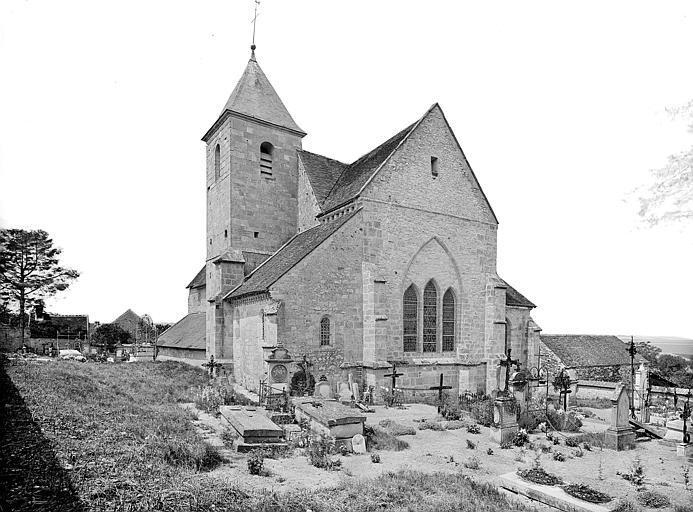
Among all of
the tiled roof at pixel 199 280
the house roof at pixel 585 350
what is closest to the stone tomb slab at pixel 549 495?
the house roof at pixel 585 350

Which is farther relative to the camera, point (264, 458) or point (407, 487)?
Answer: point (264, 458)

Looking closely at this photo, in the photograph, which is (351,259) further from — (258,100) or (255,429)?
(258,100)

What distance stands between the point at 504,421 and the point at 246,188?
1619 cm

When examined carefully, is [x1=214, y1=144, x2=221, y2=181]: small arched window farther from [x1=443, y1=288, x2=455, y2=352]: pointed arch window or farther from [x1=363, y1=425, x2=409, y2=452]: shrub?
[x1=363, y1=425, x2=409, y2=452]: shrub

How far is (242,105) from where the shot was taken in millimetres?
23016

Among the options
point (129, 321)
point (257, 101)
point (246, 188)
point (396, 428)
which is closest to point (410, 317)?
point (396, 428)

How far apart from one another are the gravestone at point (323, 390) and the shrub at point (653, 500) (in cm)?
1019

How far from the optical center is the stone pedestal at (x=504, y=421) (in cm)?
1149

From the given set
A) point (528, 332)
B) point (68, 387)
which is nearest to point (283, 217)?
point (68, 387)

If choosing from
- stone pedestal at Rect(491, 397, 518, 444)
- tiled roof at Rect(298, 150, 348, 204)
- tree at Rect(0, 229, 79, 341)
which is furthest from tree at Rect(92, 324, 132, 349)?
stone pedestal at Rect(491, 397, 518, 444)

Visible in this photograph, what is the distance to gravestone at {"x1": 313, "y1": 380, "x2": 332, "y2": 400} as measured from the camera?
52.0 feet

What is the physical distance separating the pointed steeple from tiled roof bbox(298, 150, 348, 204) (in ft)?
5.38

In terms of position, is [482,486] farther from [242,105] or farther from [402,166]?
[242,105]

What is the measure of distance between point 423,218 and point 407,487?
44.8ft
